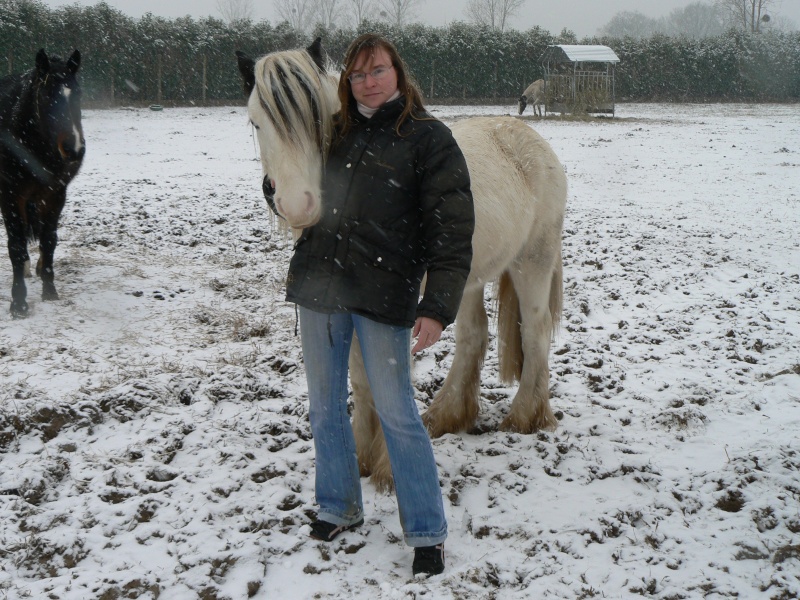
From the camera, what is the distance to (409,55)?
81.0ft

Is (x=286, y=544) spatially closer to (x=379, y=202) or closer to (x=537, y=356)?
(x=379, y=202)

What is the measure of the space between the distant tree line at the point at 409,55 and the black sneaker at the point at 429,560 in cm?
A: 1999

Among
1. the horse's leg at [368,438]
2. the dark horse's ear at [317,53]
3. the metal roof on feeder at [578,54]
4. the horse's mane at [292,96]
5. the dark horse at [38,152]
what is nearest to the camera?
the horse's mane at [292,96]

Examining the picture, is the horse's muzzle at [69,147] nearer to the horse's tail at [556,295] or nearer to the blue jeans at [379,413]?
the blue jeans at [379,413]

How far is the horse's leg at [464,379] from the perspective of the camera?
3.53 meters

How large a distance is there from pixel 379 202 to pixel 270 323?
290 centimetres

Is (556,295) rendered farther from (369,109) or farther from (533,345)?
(369,109)

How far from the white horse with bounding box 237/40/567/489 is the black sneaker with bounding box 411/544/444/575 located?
532 millimetres

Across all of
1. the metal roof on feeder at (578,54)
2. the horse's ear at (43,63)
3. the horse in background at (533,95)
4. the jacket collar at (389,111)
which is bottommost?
the jacket collar at (389,111)

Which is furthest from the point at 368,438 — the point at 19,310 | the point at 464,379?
the point at 19,310

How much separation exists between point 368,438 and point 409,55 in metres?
24.2

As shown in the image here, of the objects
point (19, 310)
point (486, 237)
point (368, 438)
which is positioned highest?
point (486, 237)

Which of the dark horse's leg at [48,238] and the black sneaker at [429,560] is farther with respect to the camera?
the dark horse's leg at [48,238]

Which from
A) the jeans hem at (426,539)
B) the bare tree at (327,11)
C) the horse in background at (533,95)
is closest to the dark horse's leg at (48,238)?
the jeans hem at (426,539)
